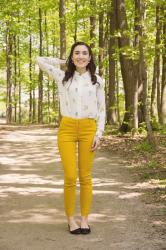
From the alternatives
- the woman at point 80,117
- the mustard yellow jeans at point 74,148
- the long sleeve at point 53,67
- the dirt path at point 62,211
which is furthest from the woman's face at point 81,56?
the dirt path at point 62,211

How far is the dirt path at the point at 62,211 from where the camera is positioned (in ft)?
15.5

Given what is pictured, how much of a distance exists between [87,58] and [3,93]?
107 ft

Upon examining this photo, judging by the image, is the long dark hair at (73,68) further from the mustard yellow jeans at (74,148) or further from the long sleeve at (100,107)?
the mustard yellow jeans at (74,148)

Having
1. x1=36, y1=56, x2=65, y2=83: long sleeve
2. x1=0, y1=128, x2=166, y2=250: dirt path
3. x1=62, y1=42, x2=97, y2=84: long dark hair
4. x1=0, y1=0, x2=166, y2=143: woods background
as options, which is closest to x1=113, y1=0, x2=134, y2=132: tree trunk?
x1=0, y1=0, x2=166, y2=143: woods background

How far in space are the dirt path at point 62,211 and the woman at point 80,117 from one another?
37cm

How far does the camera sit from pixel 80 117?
483 centimetres

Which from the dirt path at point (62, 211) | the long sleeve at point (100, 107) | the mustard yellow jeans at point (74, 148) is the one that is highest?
the long sleeve at point (100, 107)

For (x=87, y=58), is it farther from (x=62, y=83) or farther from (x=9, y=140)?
(x=9, y=140)

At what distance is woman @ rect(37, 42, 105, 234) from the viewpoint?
482 centimetres

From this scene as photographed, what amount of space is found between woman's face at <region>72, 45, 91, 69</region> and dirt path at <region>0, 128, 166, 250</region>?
1966mm

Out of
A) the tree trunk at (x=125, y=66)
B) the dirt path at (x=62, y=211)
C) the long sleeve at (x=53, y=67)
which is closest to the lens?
the dirt path at (x=62, y=211)

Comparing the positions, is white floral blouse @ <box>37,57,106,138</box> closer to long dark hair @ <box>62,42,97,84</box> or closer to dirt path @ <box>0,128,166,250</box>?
long dark hair @ <box>62,42,97,84</box>

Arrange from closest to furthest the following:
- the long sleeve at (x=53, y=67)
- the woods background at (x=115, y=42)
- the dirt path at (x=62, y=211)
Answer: the dirt path at (x=62, y=211) < the long sleeve at (x=53, y=67) < the woods background at (x=115, y=42)

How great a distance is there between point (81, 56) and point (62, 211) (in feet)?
7.76
